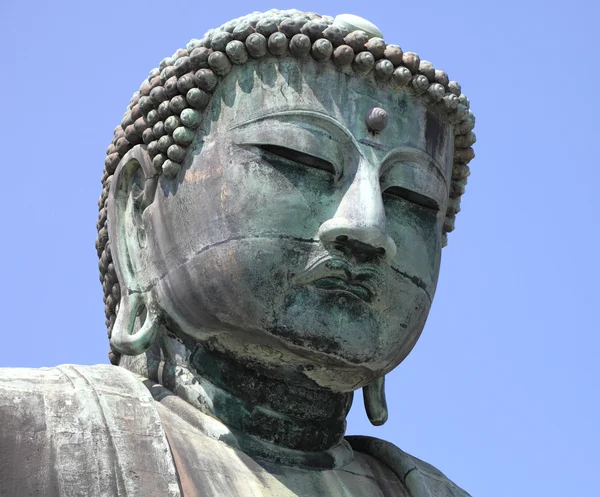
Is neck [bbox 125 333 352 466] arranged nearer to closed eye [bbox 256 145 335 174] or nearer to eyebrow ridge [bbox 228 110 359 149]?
closed eye [bbox 256 145 335 174]

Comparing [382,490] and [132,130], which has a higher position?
[132,130]

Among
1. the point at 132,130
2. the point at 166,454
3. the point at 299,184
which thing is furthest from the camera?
the point at 132,130

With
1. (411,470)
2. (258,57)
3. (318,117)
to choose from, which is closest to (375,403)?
(411,470)

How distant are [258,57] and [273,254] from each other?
1.17m

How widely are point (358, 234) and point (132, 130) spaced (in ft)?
5.45

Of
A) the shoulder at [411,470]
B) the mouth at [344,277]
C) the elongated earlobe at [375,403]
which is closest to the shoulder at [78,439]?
the mouth at [344,277]

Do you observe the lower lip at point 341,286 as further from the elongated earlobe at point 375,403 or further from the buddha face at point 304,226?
the elongated earlobe at point 375,403

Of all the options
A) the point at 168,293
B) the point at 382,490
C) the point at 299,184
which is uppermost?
the point at 299,184

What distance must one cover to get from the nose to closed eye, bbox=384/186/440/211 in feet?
0.94

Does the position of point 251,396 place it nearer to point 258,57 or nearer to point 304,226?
point 304,226

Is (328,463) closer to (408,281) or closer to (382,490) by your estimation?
(382,490)

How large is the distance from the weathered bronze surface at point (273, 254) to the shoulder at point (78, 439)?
22 millimetres

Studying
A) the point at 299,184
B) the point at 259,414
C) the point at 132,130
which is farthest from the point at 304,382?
the point at 132,130

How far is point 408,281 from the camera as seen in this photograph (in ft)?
36.4
